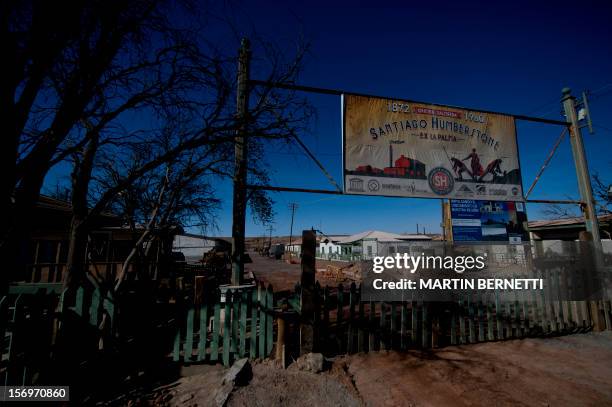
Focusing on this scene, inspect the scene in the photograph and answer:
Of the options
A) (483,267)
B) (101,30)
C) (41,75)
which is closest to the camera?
(41,75)

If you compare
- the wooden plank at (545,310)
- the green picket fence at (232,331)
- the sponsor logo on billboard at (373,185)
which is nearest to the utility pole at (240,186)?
the green picket fence at (232,331)

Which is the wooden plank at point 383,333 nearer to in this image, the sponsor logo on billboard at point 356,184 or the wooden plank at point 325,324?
the wooden plank at point 325,324

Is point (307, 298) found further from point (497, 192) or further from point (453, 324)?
point (497, 192)

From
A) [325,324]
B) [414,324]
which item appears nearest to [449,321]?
[414,324]

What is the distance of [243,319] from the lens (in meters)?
4.29

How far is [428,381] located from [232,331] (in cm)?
298

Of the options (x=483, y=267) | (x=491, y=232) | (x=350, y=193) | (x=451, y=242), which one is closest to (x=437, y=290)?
(x=451, y=242)

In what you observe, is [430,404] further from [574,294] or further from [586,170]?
[586,170]

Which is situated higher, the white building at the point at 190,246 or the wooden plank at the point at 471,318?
the white building at the point at 190,246

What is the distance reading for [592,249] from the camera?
6.46 metres

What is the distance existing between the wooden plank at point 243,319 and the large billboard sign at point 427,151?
3.12m

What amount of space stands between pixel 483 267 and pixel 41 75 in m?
10.7

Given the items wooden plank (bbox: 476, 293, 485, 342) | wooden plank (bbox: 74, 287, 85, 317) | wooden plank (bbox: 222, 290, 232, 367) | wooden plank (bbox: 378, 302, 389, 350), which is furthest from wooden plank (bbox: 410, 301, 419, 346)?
wooden plank (bbox: 74, 287, 85, 317)

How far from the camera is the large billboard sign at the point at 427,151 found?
6.19m
